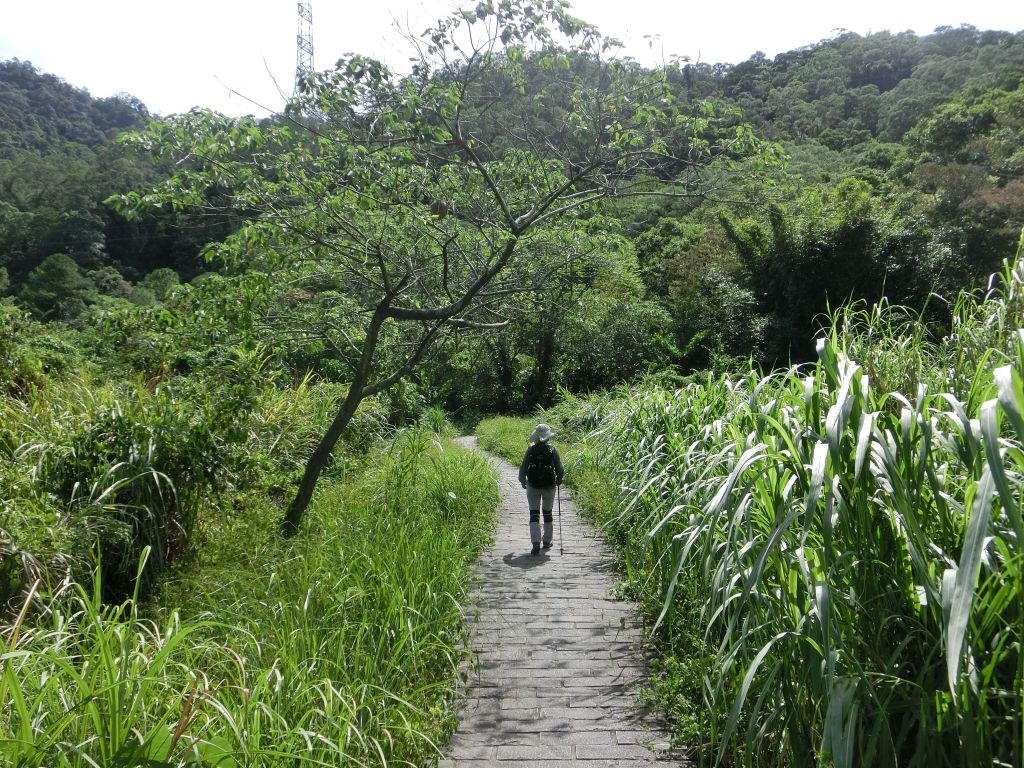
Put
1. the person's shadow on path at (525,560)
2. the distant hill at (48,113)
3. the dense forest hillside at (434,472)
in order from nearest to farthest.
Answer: the dense forest hillside at (434,472), the person's shadow on path at (525,560), the distant hill at (48,113)

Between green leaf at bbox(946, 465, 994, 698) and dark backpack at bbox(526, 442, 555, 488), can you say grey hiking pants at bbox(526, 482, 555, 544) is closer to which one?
dark backpack at bbox(526, 442, 555, 488)

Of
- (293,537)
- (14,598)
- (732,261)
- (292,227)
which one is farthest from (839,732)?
(732,261)

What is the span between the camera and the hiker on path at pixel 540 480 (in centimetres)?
780

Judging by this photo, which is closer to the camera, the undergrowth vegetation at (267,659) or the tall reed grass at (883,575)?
the tall reed grass at (883,575)

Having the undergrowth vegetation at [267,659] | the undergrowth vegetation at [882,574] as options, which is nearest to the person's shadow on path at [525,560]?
the undergrowth vegetation at [267,659]

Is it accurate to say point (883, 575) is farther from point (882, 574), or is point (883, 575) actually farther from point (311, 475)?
point (311, 475)

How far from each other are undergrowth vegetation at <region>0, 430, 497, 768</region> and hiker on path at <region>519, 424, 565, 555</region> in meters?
0.81

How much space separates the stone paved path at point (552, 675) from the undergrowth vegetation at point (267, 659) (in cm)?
23

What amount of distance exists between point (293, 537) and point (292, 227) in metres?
2.64

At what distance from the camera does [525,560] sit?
25.0 feet

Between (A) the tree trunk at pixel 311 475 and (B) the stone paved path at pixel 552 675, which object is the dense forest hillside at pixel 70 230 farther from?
(B) the stone paved path at pixel 552 675

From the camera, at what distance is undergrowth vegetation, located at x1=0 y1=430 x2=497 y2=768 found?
256 centimetres

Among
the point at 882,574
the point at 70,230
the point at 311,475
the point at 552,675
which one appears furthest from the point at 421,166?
the point at 70,230

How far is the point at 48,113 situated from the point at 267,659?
62.5 m
